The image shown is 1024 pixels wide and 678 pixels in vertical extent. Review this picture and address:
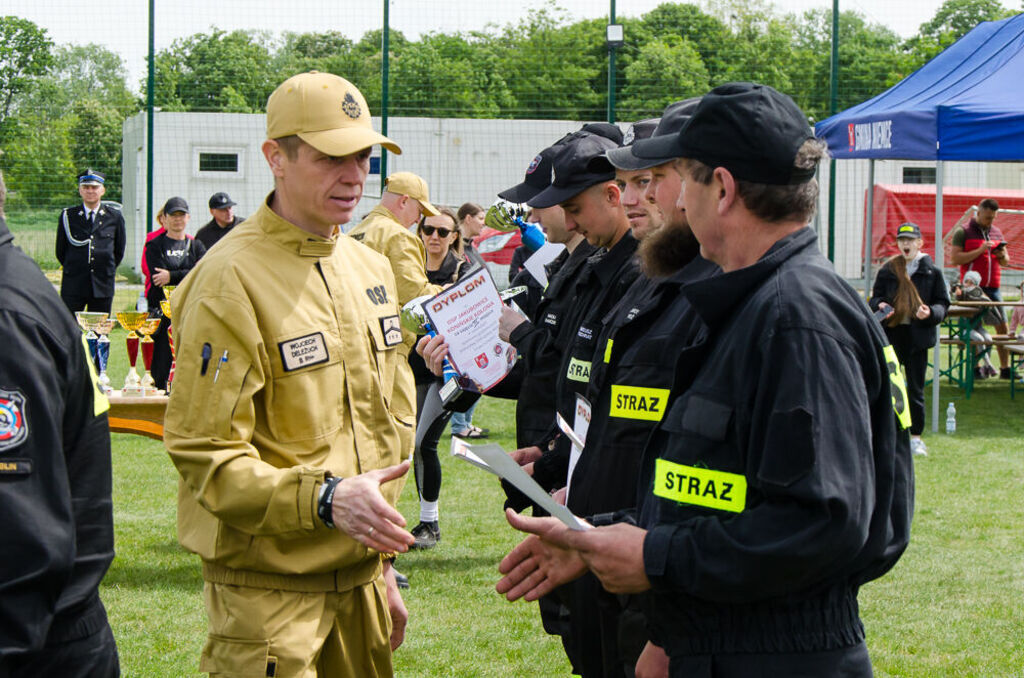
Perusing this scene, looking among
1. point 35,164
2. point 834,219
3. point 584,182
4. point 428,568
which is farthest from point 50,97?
point 584,182

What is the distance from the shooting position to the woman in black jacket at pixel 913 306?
1043 centimetres

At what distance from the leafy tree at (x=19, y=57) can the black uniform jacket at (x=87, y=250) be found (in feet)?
10.2

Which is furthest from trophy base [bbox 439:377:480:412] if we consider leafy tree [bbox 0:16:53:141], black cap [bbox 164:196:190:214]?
leafy tree [bbox 0:16:53:141]

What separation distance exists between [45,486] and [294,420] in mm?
793

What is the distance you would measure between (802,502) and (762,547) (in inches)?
4.2

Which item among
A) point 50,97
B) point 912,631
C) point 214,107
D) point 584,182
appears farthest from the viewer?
point 50,97

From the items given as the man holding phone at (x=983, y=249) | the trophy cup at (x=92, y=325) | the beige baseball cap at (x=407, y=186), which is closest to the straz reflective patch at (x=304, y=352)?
the trophy cup at (x=92, y=325)

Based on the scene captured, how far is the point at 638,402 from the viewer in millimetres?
2959

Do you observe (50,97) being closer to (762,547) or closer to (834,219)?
(834,219)

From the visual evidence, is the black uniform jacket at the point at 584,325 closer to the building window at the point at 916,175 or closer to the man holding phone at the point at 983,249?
the man holding phone at the point at 983,249

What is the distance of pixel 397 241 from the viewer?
699 cm

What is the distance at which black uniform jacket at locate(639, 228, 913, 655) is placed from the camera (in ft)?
6.25

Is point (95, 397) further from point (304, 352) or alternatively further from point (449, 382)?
point (449, 382)

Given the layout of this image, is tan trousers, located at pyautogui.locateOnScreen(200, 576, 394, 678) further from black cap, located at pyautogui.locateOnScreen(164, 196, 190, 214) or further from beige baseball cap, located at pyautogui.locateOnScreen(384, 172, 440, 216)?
black cap, located at pyautogui.locateOnScreen(164, 196, 190, 214)
